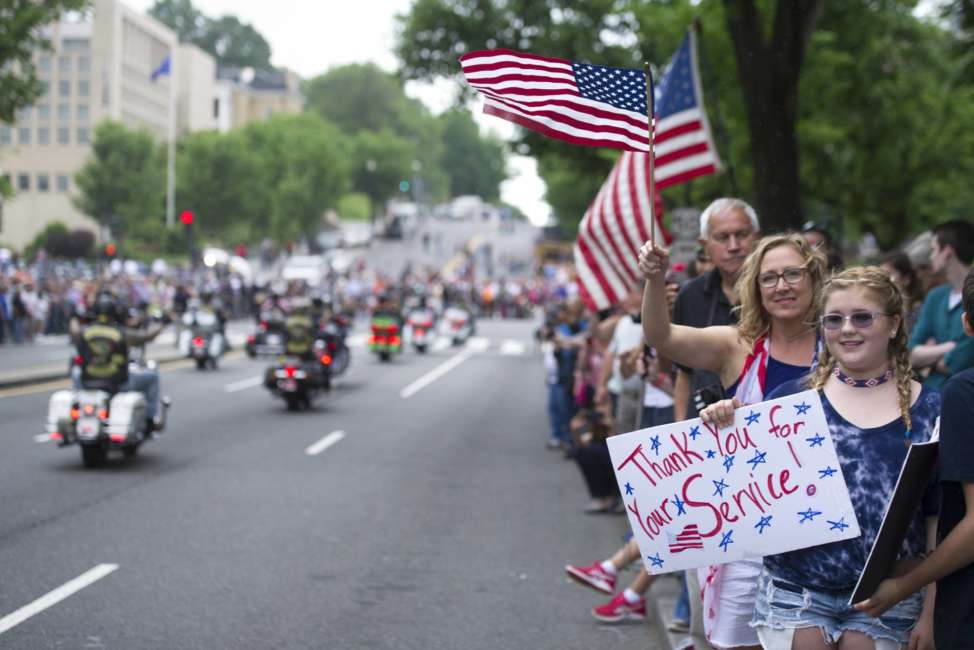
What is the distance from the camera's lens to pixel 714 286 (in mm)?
5961

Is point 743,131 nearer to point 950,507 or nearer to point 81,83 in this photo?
point 950,507

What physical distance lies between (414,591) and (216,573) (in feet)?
4.02

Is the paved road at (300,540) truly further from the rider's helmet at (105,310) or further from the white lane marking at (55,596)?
the rider's helmet at (105,310)

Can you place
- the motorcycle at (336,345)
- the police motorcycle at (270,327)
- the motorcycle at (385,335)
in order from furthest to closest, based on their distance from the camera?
the motorcycle at (385,335)
the police motorcycle at (270,327)
the motorcycle at (336,345)

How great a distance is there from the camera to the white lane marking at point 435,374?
80.3ft

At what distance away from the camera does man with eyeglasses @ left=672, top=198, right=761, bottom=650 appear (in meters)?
5.82

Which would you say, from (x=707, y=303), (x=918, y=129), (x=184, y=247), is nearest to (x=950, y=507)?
(x=707, y=303)

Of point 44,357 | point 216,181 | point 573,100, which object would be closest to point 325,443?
point 573,100

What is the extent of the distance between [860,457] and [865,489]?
9 centimetres

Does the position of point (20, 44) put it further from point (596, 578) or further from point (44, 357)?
point (596, 578)

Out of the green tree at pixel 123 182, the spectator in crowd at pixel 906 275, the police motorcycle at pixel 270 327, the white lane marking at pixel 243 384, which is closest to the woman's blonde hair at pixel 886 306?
the spectator in crowd at pixel 906 275

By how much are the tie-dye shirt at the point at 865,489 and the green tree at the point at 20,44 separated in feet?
75.4

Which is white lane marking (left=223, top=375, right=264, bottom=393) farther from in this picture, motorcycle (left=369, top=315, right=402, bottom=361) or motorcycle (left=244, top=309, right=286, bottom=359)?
motorcycle (left=369, top=315, right=402, bottom=361)

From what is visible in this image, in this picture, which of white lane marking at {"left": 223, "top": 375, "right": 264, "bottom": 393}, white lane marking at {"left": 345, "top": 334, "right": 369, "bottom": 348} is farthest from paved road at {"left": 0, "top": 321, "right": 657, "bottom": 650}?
white lane marking at {"left": 345, "top": 334, "right": 369, "bottom": 348}
